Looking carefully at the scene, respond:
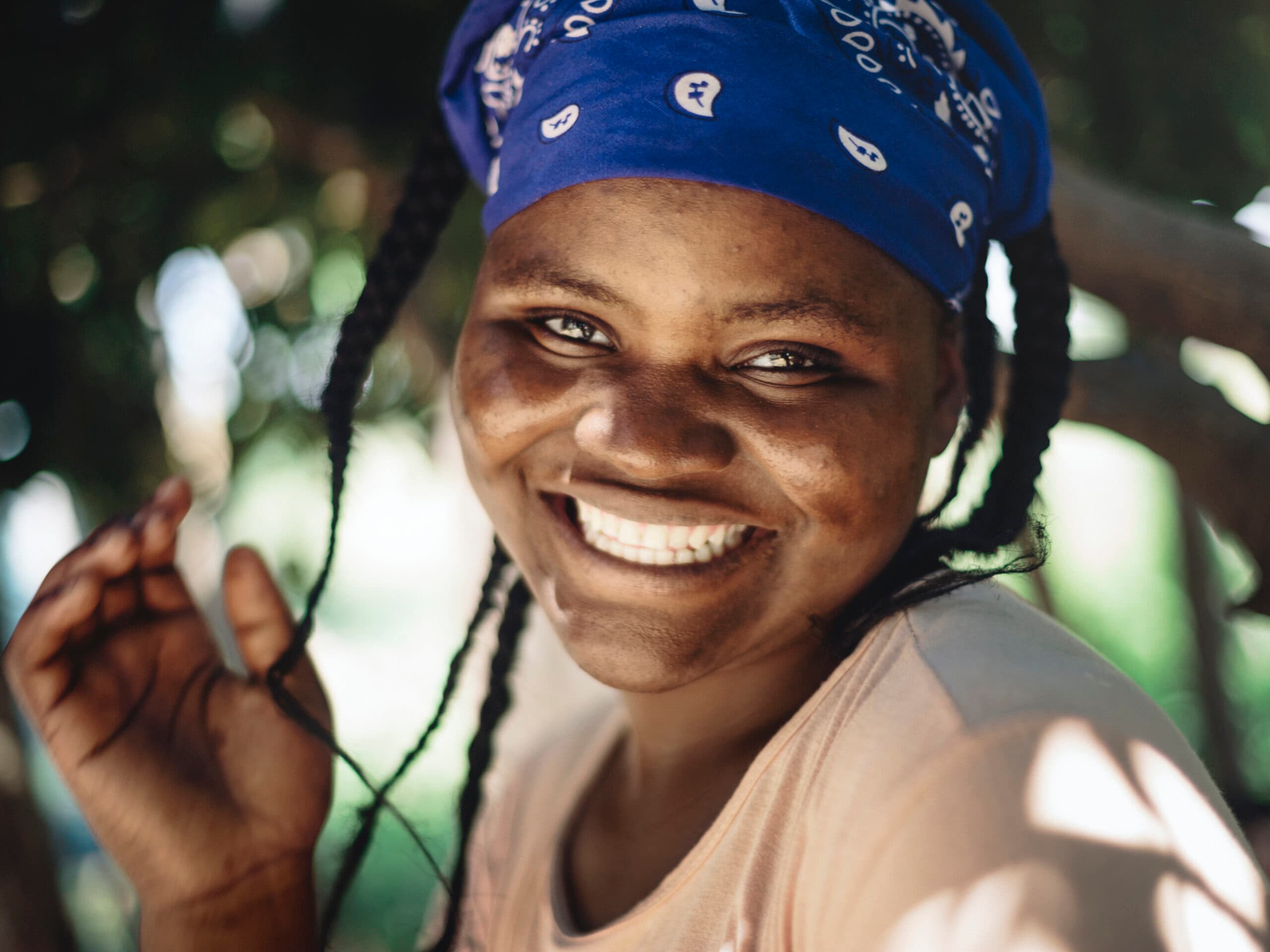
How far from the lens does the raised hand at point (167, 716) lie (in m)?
1.73

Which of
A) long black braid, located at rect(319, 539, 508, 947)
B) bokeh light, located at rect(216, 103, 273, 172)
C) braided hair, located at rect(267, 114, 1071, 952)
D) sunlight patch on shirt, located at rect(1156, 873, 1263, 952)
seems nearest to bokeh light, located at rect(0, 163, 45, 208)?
bokeh light, located at rect(216, 103, 273, 172)

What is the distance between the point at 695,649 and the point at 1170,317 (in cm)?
166

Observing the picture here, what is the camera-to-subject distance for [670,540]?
1454 millimetres

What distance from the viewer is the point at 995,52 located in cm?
164

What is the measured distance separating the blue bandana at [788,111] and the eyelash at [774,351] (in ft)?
0.57

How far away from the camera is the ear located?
1520 millimetres

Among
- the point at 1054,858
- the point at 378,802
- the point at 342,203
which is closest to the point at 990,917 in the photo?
the point at 1054,858

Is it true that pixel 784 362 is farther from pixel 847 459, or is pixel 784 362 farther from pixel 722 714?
pixel 722 714

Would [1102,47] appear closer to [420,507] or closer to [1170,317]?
[1170,317]

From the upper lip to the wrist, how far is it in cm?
99

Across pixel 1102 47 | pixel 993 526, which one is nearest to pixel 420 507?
pixel 1102 47

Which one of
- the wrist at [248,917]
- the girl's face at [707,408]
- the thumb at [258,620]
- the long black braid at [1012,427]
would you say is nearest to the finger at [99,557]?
the thumb at [258,620]

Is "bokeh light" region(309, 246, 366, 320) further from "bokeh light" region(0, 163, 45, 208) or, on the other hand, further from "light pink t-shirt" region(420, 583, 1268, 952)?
"light pink t-shirt" region(420, 583, 1268, 952)

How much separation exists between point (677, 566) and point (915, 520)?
1.34 ft
